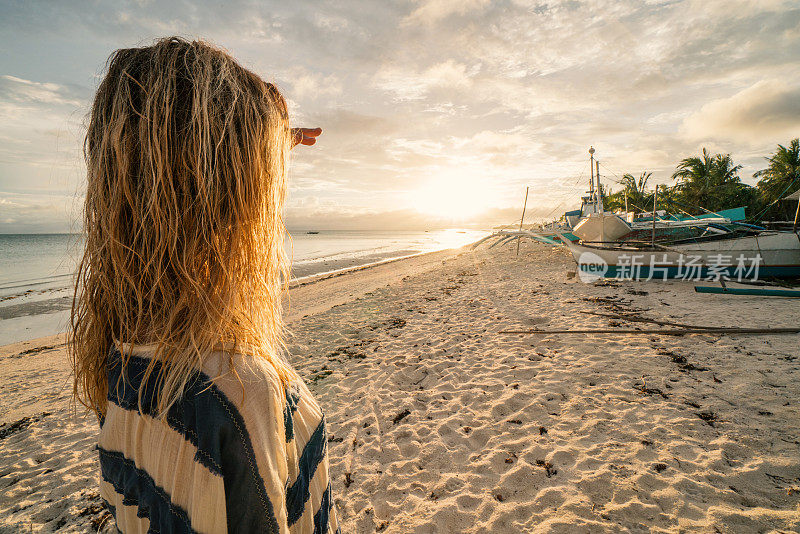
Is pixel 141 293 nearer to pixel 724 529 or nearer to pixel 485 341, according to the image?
pixel 724 529

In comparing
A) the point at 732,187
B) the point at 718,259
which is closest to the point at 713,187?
the point at 732,187

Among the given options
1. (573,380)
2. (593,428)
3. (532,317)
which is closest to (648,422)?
(593,428)

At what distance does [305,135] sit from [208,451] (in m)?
1.04

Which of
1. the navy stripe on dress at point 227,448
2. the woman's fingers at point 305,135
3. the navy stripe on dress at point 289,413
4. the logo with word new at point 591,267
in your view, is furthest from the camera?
the logo with word new at point 591,267

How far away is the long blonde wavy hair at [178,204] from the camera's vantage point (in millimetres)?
764

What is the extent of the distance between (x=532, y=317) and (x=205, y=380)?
24.5ft

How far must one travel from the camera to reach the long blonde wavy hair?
2.51 feet

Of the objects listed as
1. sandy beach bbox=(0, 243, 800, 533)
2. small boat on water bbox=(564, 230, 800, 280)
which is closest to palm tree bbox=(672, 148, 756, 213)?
small boat on water bbox=(564, 230, 800, 280)

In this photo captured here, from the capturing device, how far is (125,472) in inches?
34.1

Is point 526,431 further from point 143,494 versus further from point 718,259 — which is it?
point 718,259

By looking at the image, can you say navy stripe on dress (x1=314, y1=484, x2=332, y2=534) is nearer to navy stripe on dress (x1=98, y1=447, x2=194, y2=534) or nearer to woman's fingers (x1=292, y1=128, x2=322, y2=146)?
navy stripe on dress (x1=98, y1=447, x2=194, y2=534)

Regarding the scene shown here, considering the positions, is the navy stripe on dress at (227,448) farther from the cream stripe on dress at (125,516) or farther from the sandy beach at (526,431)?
the sandy beach at (526,431)

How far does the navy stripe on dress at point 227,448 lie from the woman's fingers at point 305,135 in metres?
0.84

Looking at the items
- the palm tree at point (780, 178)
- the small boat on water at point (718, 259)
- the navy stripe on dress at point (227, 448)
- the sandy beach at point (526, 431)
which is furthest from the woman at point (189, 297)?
the palm tree at point (780, 178)
